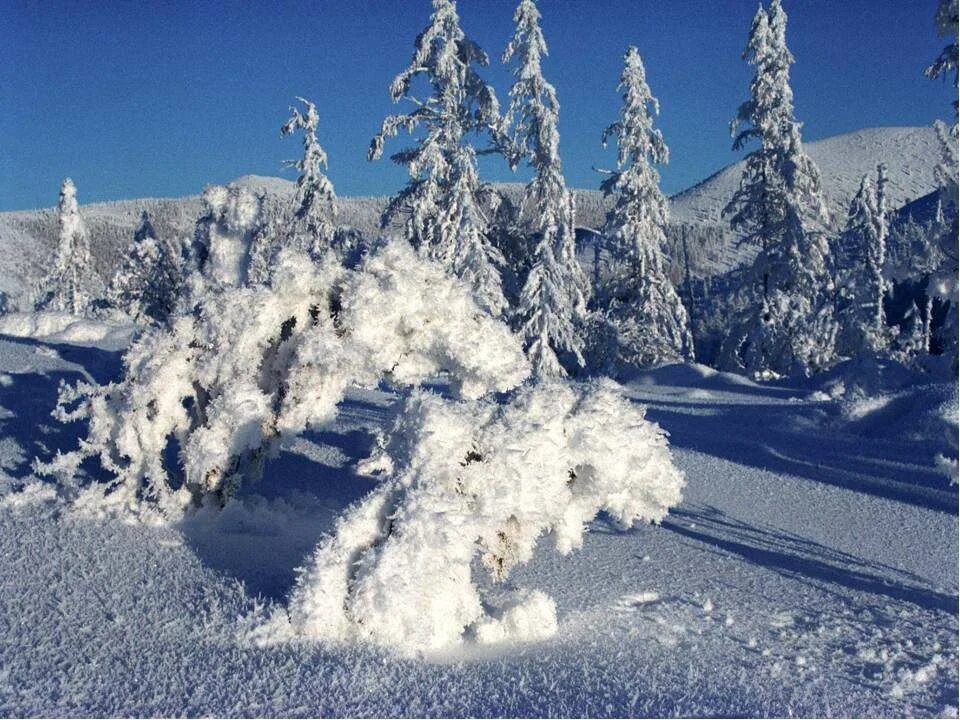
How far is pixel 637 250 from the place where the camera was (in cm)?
2645

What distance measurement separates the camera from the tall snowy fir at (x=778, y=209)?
25.2m

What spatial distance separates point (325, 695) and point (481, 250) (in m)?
14.8

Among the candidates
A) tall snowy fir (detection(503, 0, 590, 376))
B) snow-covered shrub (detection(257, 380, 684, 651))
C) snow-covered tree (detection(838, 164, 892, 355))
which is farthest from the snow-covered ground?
snow-covered tree (detection(838, 164, 892, 355))

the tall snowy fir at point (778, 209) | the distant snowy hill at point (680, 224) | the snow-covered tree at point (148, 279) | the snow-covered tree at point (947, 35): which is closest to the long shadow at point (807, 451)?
the snow-covered tree at point (947, 35)

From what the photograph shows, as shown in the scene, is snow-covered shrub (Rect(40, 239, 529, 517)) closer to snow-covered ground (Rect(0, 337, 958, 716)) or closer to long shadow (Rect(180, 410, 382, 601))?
long shadow (Rect(180, 410, 382, 601))

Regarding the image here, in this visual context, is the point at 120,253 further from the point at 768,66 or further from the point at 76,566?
the point at 76,566

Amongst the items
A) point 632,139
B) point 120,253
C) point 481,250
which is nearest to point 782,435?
point 481,250

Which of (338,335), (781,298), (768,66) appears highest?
(768,66)

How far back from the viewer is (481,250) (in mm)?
18844

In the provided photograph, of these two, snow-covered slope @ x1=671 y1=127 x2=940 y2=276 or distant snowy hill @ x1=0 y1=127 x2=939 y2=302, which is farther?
snow-covered slope @ x1=671 y1=127 x2=940 y2=276

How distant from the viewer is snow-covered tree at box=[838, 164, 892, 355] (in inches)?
1244

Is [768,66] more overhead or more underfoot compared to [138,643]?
more overhead

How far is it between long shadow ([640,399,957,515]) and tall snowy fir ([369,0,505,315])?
229 inches

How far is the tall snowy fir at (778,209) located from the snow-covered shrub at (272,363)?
20.1 metres
